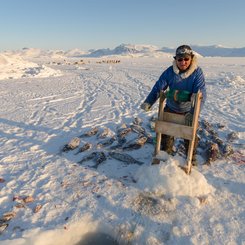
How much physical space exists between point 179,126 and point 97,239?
2.17m

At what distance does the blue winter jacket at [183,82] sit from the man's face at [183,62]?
0.21ft

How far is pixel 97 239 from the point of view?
428 centimetres

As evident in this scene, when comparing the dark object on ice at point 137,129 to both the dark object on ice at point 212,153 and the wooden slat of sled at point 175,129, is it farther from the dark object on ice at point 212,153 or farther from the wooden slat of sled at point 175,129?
the wooden slat of sled at point 175,129

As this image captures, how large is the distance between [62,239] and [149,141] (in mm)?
3583

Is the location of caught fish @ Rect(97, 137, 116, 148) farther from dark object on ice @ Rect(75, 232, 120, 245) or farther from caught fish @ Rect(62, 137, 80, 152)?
dark object on ice @ Rect(75, 232, 120, 245)

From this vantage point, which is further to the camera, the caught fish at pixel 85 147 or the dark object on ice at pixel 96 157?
the caught fish at pixel 85 147

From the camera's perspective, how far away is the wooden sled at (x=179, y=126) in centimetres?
486

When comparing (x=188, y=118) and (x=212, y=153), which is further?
(x=212, y=153)

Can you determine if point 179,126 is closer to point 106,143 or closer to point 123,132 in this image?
point 106,143

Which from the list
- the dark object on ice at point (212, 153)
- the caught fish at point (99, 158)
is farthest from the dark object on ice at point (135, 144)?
the dark object on ice at point (212, 153)

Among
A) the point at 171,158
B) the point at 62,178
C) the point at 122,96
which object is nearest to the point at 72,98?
the point at 122,96

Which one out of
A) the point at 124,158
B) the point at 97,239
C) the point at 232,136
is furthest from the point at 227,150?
the point at 97,239

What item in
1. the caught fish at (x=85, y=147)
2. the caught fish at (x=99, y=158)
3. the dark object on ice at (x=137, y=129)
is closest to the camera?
the caught fish at (x=99, y=158)

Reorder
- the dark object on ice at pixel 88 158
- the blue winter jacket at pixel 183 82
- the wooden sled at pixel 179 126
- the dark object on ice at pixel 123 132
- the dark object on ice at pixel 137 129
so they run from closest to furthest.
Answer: the wooden sled at pixel 179 126
the blue winter jacket at pixel 183 82
the dark object on ice at pixel 88 158
the dark object on ice at pixel 123 132
the dark object on ice at pixel 137 129
